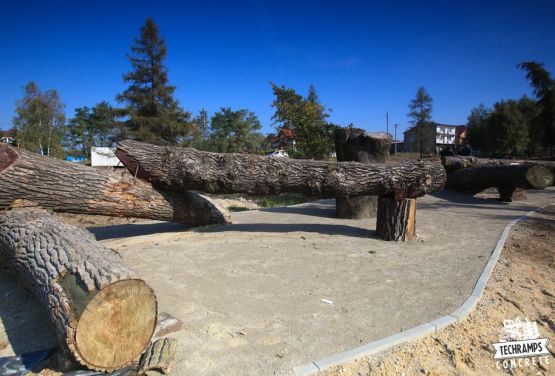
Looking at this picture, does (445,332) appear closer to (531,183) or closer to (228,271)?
(228,271)

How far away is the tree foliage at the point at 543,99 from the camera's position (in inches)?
895

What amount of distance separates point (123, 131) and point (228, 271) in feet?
65.1

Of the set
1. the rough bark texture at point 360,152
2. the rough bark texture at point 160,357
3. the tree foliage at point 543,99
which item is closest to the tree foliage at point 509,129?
Answer: the tree foliage at point 543,99

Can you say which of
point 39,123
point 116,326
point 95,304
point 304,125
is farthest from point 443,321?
point 39,123

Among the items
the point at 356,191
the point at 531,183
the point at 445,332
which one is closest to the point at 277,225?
the point at 356,191

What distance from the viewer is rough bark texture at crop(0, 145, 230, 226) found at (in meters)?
4.10

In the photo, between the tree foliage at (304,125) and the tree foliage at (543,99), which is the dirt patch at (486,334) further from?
the tree foliage at (543,99)

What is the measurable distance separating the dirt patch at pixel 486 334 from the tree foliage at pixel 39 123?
25523 millimetres

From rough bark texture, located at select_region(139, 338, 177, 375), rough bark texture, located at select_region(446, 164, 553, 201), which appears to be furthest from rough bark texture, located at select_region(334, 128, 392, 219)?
rough bark texture, located at select_region(139, 338, 177, 375)

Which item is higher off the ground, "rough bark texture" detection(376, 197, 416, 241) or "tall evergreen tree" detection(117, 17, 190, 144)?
"tall evergreen tree" detection(117, 17, 190, 144)

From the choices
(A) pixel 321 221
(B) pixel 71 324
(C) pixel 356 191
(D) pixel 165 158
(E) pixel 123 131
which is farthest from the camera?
(E) pixel 123 131

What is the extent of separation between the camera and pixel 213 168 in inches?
206

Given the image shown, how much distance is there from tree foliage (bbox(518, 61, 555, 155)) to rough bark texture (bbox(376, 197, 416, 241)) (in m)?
23.8

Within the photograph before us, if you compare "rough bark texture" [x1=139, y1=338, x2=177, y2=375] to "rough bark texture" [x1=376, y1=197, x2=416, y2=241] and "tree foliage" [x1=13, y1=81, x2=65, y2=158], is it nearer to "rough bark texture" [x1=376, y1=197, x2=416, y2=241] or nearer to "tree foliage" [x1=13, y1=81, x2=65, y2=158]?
"rough bark texture" [x1=376, y1=197, x2=416, y2=241]
